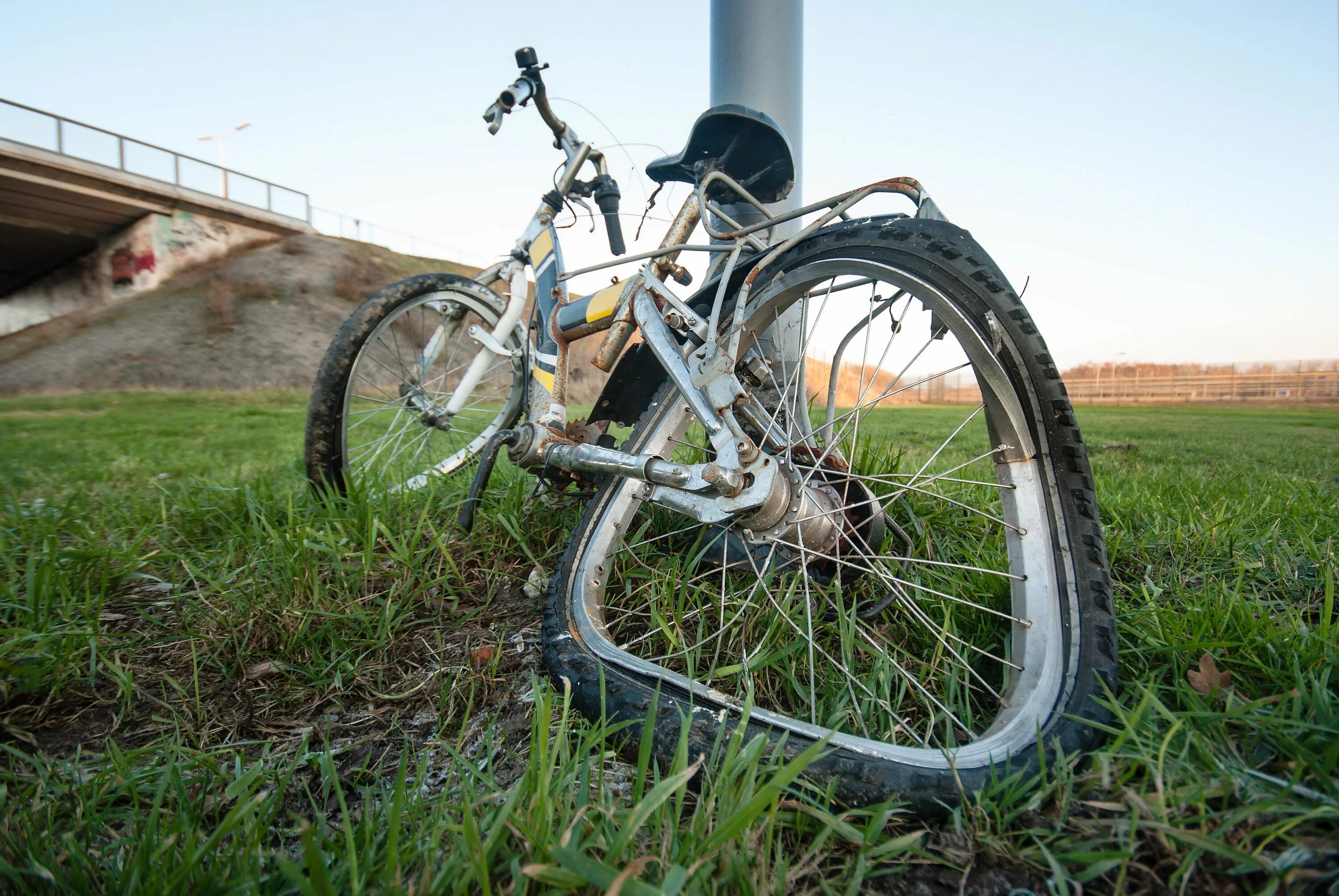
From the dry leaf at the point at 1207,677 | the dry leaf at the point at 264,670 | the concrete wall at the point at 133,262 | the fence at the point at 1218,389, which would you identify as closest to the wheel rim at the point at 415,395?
the dry leaf at the point at 264,670

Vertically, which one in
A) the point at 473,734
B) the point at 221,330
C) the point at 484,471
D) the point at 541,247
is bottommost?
the point at 473,734

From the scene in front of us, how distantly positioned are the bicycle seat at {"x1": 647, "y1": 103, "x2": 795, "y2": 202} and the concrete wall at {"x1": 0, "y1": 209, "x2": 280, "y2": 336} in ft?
74.5

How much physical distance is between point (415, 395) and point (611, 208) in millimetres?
1068

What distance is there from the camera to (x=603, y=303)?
1.76 meters

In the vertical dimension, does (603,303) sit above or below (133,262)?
below

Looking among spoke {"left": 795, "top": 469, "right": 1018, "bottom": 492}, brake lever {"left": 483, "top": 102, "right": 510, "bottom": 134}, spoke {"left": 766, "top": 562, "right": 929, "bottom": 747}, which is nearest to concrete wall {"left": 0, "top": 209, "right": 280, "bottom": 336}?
brake lever {"left": 483, "top": 102, "right": 510, "bottom": 134}

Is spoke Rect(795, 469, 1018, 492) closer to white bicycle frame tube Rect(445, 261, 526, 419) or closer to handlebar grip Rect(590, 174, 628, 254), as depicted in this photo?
handlebar grip Rect(590, 174, 628, 254)

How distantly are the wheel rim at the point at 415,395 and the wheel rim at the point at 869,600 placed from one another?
3.36ft

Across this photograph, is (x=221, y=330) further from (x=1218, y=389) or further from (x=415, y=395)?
(x=1218, y=389)

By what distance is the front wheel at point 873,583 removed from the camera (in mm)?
918

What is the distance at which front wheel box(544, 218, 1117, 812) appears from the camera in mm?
918

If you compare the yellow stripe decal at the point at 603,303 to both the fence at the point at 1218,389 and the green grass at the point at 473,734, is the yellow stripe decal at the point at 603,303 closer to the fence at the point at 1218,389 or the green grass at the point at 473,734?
the green grass at the point at 473,734

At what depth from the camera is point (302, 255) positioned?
809 inches

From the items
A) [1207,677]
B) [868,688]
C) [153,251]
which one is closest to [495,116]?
[868,688]
